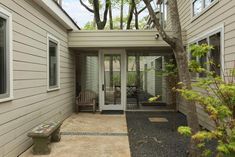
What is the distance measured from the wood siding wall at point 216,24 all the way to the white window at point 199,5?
0.16 meters

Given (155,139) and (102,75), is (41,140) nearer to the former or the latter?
(155,139)

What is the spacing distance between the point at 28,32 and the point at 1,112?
1.77m

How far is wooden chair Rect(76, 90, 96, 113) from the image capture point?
8.77m

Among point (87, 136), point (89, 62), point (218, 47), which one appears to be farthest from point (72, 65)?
point (218, 47)

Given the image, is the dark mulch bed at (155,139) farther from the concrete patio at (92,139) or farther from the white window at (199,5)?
the white window at (199,5)

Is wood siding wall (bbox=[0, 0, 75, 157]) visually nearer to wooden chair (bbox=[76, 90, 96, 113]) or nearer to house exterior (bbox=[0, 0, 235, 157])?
house exterior (bbox=[0, 0, 235, 157])

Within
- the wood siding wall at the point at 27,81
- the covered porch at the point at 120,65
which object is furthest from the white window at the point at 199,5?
the wood siding wall at the point at 27,81

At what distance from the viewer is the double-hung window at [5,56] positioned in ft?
12.1

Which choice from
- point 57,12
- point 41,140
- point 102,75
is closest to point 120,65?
point 102,75

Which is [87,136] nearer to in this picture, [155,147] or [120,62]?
[155,147]

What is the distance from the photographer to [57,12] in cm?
629

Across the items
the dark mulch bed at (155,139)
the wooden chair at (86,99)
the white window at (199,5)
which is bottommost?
the dark mulch bed at (155,139)

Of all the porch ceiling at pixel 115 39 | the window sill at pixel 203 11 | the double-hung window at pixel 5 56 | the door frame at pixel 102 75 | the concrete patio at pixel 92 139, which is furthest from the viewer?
the door frame at pixel 102 75

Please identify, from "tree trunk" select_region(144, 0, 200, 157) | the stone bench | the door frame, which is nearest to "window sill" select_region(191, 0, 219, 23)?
"tree trunk" select_region(144, 0, 200, 157)
